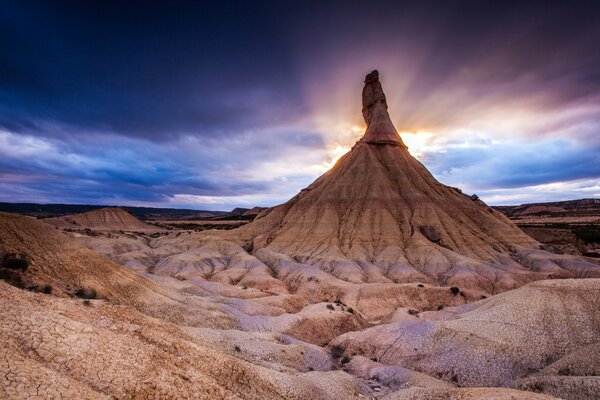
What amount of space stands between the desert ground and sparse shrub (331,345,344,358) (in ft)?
0.59

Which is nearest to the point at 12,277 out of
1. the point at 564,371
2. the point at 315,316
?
the point at 315,316

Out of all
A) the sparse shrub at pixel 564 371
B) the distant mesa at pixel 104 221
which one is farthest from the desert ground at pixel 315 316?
the distant mesa at pixel 104 221

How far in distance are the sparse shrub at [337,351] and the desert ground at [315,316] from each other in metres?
0.18

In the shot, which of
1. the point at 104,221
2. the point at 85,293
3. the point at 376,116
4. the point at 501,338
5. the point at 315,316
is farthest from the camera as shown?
the point at 104,221

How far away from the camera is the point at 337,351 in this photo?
31.9 metres

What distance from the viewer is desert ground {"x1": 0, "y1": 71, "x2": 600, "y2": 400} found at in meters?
13.8

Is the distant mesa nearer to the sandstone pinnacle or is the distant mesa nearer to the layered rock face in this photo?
the layered rock face

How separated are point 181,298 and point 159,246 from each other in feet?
186

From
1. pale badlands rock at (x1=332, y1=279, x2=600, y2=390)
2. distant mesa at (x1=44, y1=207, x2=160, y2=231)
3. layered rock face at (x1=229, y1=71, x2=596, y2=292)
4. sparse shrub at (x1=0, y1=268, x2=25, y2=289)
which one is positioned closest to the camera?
sparse shrub at (x1=0, y1=268, x2=25, y2=289)

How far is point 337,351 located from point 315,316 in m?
6.63

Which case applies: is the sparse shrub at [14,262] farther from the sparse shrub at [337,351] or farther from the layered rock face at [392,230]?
the layered rock face at [392,230]

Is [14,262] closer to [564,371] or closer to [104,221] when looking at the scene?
[564,371]

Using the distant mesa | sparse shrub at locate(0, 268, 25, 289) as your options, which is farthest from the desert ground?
the distant mesa

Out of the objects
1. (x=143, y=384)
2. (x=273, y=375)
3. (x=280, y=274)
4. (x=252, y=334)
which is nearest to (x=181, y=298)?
(x=252, y=334)
